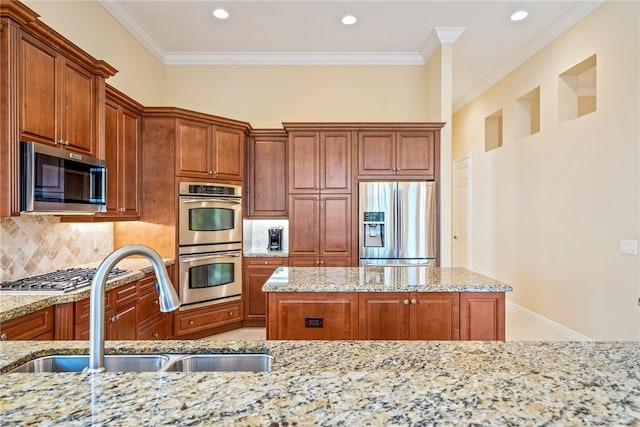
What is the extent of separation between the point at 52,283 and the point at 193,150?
184cm

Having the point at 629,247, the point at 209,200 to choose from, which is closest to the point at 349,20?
the point at 209,200

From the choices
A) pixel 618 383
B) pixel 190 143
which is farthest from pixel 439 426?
pixel 190 143

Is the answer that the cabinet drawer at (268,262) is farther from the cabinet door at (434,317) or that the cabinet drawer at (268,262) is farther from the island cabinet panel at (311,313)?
the cabinet door at (434,317)

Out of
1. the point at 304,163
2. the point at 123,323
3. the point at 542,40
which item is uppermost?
the point at 542,40

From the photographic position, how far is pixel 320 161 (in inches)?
160

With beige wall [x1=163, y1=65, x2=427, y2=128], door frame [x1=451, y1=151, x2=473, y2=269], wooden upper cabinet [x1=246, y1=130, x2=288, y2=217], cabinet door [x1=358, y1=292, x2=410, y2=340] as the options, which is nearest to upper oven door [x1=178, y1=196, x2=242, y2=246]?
wooden upper cabinet [x1=246, y1=130, x2=288, y2=217]

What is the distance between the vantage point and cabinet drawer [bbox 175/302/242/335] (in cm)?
353

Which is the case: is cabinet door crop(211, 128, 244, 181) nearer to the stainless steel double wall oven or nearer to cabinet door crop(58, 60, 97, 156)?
the stainless steel double wall oven

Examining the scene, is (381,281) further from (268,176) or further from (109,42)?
(109,42)

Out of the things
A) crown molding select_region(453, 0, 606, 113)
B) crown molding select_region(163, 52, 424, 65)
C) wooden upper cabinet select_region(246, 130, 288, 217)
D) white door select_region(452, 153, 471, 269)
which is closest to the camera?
crown molding select_region(453, 0, 606, 113)

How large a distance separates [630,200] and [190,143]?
4132 mm

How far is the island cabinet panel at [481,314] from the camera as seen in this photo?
2170 millimetres

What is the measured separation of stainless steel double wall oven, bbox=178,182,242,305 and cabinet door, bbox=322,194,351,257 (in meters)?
0.97

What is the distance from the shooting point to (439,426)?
1.96ft
